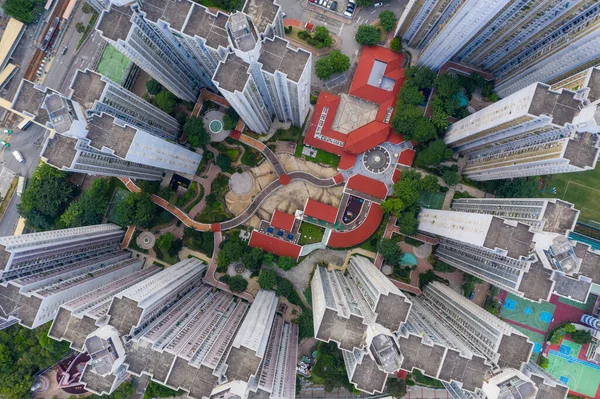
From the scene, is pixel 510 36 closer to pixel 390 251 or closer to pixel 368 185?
pixel 368 185

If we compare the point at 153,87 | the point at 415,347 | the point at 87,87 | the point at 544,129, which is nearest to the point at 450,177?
the point at 544,129

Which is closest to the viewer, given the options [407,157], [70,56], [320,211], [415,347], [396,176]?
[415,347]

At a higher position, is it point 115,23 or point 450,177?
point 450,177

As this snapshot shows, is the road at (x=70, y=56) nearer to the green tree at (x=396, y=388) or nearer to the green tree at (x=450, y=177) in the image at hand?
the green tree at (x=450, y=177)

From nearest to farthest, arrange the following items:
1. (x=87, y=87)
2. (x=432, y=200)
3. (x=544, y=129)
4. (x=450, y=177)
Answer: (x=544, y=129), (x=87, y=87), (x=450, y=177), (x=432, y=200)

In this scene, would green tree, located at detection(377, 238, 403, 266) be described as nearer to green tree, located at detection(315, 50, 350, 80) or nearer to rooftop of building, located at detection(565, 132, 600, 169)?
rooftop of building, located at detection(565, 132, 600, 169)

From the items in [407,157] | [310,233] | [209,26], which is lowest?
[310,233]

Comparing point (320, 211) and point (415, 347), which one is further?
point (320, 211)
